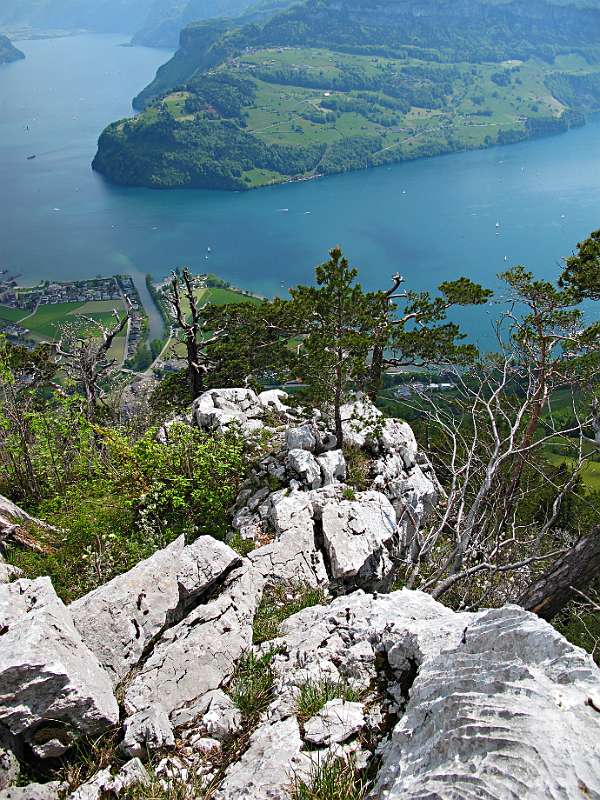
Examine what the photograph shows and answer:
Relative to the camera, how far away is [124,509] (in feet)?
30.8

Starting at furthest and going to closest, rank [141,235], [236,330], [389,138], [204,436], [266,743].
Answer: [389,138], [141,235], [236,330], [204,436], [266,743]

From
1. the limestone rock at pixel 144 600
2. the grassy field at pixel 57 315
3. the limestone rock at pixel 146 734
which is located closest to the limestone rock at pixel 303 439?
the limestone rock at pixel 144 600

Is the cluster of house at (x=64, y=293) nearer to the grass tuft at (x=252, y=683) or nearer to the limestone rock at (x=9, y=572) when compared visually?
the limestone rock at (x=9, y=572)

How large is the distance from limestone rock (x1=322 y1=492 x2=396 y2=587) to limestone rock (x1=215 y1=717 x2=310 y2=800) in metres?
3.89

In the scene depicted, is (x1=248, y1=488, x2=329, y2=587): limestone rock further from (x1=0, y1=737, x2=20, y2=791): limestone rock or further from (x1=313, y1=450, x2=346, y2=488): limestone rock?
(x1=0, y1=737, x2=20, y2=791): limestone rock

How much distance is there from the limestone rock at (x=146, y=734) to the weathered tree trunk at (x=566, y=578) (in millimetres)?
4736

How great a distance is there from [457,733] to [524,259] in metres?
90.8

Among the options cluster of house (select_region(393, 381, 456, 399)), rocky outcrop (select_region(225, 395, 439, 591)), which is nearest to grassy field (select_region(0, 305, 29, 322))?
cluster of house (select_region(393, 381, 456, 399))

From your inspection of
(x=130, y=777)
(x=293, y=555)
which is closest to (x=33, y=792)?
(x=130, y=777)

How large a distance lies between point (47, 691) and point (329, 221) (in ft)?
380

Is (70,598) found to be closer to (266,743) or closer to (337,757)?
(266,743)

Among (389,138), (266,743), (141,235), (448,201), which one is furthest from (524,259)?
(389,138)

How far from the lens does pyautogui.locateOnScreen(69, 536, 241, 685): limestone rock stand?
5.88 meters

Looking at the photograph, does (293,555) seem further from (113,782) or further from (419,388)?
(419,388)
